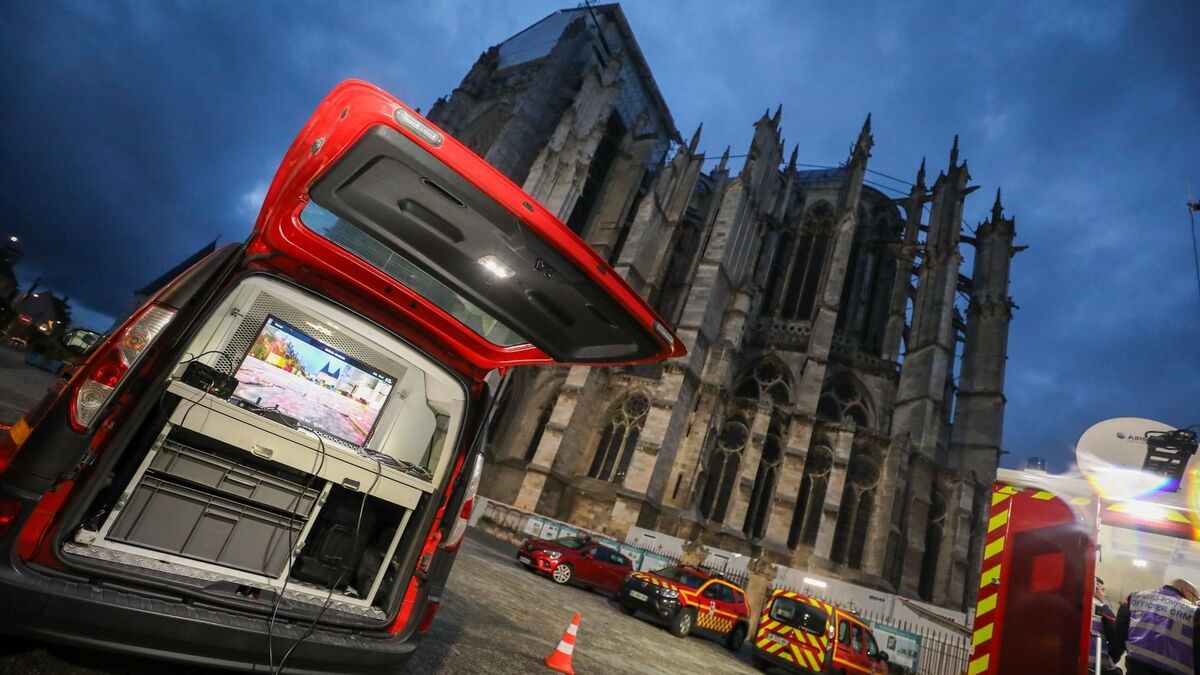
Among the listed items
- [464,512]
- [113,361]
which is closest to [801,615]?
[464,512]

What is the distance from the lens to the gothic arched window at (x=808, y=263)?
2216cm

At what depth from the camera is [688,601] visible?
27.2 ft

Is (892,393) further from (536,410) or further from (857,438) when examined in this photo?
(536,410)

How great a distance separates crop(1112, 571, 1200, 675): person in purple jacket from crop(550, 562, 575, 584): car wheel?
7.76 m

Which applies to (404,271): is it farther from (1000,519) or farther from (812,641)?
(812,641)

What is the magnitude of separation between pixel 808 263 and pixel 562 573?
1830cm

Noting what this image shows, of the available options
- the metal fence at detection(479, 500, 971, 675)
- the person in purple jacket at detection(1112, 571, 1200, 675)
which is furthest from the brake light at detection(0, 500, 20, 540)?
the metal fence at detection(479, 500, 971, 675)

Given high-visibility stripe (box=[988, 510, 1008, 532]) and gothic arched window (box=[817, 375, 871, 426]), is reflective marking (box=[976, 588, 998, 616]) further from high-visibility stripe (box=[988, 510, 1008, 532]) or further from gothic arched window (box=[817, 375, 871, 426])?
gothic arched window (box=[817, 375, 871, 426])

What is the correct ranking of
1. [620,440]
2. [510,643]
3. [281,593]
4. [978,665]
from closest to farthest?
1. [281,593]
2. [978,665]
3. [510,643]
4. [620,440]

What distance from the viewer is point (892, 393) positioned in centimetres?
1938

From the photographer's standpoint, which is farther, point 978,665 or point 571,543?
point 571,543

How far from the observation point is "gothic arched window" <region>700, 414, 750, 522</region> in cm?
1706

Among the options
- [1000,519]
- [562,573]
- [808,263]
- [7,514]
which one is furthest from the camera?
[808,263]

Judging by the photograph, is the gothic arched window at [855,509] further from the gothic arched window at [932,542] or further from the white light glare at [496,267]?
the white light glare at [496,267]
